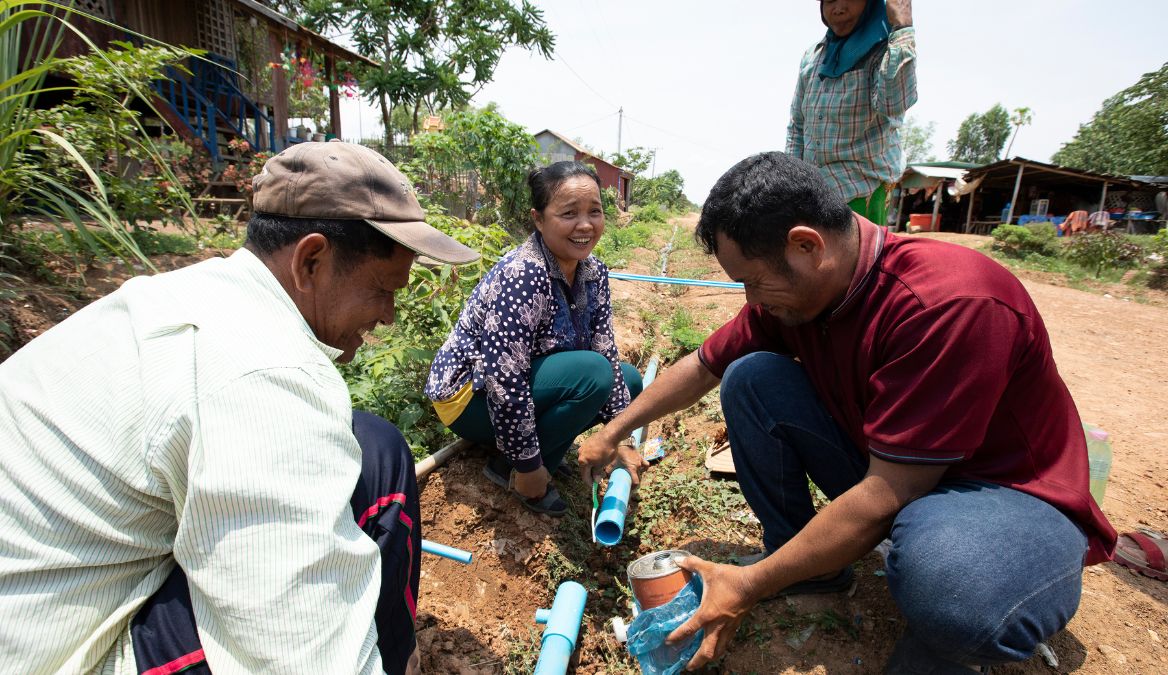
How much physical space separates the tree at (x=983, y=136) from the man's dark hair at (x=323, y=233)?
197 ft

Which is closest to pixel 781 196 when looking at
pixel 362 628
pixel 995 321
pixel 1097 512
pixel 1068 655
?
pixel 995 321

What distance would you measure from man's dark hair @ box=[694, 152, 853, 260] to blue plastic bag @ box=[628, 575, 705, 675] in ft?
3.32

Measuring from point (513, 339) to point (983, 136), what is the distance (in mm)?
63157

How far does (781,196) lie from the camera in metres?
1.47

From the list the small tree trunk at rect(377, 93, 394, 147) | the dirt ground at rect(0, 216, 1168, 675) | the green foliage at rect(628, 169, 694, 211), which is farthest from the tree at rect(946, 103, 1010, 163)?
the dirt ground at rect(0, 216, 1168, 675)

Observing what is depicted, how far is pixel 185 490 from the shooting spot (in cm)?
90

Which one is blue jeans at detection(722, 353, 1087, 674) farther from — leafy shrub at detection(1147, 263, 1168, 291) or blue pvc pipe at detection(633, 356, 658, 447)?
leafy shrub at detection(1147, 263, 1168, 291)

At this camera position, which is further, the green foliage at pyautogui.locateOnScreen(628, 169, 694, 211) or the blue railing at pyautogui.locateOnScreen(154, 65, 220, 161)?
the green foliage at pyautogui.locateOnScreen(628, 169, 694, 211)

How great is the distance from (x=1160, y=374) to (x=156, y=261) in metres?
8.08

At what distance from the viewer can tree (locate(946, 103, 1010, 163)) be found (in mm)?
49906

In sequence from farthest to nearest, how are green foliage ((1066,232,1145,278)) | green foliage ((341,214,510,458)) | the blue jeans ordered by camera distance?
green foliage ((1066,232,1145,278))
green foliage ((341,214,510,458))
the blue jeans

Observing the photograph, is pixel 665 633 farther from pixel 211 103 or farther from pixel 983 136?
pixel 983 136

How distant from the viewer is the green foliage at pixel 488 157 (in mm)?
8844

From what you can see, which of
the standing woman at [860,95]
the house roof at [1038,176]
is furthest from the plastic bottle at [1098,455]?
the house roof at [1038,176]
